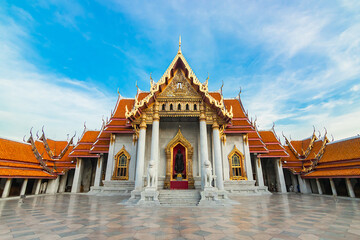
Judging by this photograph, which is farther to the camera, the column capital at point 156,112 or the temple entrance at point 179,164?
the temple entrance at point 179,164

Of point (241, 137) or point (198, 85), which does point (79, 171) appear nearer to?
point (198, 85)

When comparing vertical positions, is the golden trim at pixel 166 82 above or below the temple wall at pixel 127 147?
above

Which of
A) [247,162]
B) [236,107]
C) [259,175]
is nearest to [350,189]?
[259,175]

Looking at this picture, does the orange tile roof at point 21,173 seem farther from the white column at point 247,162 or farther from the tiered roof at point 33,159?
the white column at point 247,162

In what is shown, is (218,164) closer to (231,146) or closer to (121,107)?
(231,146)

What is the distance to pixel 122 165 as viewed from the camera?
14773 mm

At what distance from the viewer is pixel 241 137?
15.7 meters

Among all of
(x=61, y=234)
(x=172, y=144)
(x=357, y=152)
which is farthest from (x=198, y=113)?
(x=357, y=152)

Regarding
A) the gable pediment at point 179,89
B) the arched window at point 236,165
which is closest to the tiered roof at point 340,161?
the arched window at point 236,165

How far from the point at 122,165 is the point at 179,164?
536cm

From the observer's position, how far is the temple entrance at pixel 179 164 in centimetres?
1180

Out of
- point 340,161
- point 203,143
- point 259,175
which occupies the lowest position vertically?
point 259,175

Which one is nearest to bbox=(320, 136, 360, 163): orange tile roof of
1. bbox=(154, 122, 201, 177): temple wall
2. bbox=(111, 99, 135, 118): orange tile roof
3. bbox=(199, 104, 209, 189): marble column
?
bbox=(154, 122, 201, 177): temple wall

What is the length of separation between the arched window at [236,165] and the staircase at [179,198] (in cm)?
592
